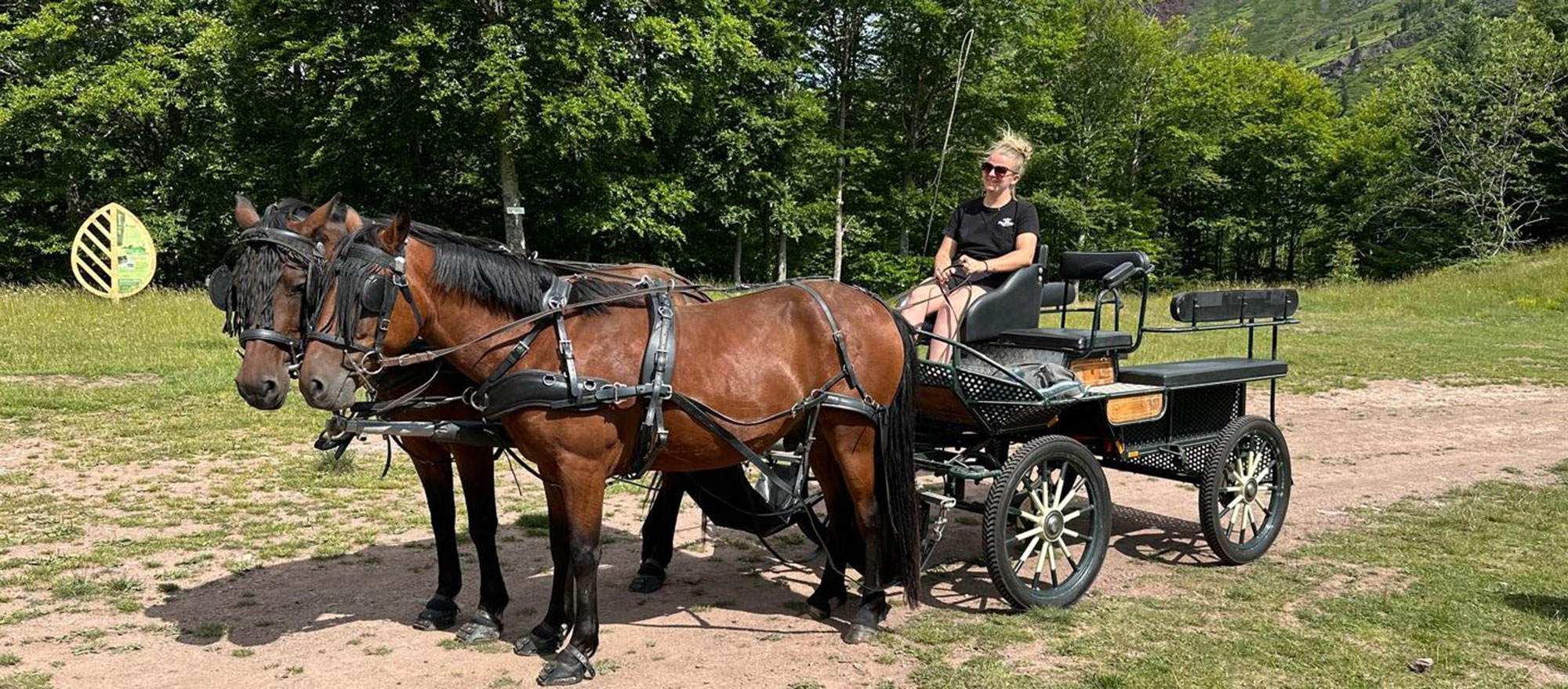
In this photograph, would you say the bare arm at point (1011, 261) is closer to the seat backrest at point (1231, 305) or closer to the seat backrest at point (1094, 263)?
the seat backrest at point (1094, 263)

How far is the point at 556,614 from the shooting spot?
15.1 ft

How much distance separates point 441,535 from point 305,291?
1.61 meters

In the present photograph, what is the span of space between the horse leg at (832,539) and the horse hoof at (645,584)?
0.87 m

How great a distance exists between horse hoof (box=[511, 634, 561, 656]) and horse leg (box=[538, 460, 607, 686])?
226mm

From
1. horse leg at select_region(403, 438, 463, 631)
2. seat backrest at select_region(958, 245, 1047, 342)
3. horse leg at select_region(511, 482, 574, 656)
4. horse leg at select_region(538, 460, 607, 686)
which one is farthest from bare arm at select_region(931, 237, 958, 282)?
horse leg at select_region(403, 438, 463, 631)

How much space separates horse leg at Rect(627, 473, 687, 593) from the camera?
5613 millimetres

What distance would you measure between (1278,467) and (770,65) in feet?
76.4

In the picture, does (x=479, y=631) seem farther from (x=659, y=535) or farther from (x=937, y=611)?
(x=937, y=611)

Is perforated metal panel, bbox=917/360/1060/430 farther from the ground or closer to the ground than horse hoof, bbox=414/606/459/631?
farther from the ground

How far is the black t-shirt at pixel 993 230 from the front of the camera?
5.63 m

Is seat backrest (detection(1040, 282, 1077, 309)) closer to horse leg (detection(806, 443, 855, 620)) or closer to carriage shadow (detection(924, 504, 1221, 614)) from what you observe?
carriage shadow (detection(924, 504, 1221, 614))

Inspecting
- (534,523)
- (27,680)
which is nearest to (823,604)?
(534,523)

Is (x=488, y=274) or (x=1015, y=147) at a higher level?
(x=1015, y=147)

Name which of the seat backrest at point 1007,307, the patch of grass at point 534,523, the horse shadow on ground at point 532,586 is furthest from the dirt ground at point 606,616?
the seat backrest at point 1007,307
